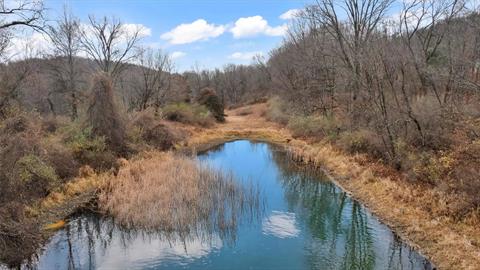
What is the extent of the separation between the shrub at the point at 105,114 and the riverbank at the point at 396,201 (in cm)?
388

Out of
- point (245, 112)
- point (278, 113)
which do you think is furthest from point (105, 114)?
point (245, 112)

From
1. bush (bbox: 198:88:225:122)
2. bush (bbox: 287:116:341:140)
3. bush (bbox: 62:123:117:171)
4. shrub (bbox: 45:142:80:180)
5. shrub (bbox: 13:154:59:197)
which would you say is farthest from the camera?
bush (bbox: 198:88:225:122)

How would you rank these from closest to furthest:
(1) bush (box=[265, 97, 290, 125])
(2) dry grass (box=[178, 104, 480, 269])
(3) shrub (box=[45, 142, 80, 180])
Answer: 1. (2) dry grass (box=[178, 104, 480, 269])
2. (3) shrub (box=[45, 142, 80, 180])
3. (1) bush (box=[265, 97, 290, 125])

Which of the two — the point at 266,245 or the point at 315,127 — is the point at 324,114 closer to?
the point at 315,127

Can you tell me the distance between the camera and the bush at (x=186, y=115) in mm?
38812

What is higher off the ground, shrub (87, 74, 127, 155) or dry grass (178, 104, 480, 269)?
shrub (87, 74, 127, 155)

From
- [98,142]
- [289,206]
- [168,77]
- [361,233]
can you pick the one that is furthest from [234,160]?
[168,77]

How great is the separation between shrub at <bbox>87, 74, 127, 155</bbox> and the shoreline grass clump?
3.67 m

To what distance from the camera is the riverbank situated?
9.94 m

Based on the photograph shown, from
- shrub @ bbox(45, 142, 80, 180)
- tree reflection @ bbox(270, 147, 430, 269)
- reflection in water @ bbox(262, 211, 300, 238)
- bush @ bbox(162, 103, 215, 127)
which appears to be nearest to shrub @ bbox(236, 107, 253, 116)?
bush @ bbox(162, 103, 215, 127)

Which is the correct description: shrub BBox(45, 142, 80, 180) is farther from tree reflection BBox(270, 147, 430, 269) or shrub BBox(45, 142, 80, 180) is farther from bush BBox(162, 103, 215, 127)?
bush BBox(162, 103, 215, 127)

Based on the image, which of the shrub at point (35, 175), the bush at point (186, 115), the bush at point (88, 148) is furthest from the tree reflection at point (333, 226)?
the bush at point (186, 115)

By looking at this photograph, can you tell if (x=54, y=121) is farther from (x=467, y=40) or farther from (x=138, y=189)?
(x=467, y=40)

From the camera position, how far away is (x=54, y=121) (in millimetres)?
24953
